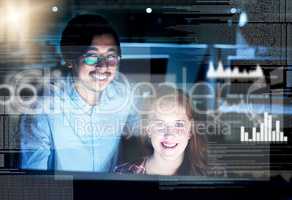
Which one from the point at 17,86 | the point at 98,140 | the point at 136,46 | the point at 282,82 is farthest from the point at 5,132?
the point at 282,82

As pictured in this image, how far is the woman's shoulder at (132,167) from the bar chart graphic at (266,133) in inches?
20.7

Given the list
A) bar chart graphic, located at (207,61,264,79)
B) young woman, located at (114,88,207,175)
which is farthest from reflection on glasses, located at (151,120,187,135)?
bar chart graphic, located at (207,61,264,79)

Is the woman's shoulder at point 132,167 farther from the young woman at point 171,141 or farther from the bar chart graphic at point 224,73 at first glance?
the bar chart graphic at point 224,73

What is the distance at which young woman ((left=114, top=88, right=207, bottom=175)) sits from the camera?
3480 mm

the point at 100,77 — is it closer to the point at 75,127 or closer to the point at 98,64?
the point at 98,64

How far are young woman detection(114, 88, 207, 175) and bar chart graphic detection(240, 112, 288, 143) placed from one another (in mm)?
210

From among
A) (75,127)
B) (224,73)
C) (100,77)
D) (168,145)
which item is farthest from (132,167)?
(224,73)

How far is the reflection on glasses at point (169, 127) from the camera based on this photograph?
3.51m

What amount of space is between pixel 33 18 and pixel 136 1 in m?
0.53

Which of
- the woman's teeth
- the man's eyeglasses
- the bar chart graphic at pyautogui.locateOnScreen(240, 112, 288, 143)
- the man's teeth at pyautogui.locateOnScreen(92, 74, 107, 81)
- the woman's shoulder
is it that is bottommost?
the woman's shoulder

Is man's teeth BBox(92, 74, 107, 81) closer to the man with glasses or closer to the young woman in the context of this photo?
the man with glasses

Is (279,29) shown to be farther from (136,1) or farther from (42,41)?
(42,41)

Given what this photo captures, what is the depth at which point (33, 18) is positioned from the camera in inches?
137

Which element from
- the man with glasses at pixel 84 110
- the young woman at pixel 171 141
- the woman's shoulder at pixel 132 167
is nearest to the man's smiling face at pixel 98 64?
the man with glasses at pixel 84 110
